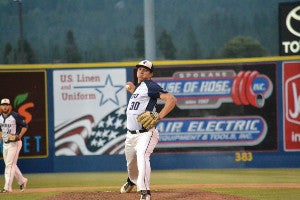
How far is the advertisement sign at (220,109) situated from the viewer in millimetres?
20828

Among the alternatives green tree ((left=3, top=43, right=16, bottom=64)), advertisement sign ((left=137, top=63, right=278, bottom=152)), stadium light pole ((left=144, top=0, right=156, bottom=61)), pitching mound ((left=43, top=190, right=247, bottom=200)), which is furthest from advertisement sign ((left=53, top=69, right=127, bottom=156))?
green tree ((left=3, top=43, right=16, bottom=64))

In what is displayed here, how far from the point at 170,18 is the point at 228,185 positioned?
1932 cm

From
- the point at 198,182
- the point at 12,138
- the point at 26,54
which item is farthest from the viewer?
the point at 26,54

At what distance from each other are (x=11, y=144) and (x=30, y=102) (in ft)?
18.5

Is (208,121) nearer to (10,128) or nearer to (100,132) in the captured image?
(100,132)

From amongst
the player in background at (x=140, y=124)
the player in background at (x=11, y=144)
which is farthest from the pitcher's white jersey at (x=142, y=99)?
the player in background at (x=11, y=144)

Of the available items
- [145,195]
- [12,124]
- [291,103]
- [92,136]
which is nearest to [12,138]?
[12,124]

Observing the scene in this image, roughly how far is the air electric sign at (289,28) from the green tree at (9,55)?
522 inches

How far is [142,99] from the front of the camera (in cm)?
1203

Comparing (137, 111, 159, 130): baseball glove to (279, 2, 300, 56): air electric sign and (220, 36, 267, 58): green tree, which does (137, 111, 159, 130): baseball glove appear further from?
(220, 36, 267, 58): green tree

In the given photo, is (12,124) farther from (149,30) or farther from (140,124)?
(149,30)

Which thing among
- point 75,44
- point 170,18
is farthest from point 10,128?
point 170,18

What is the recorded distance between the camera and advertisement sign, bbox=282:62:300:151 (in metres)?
20.7

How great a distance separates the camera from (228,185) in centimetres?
1593
